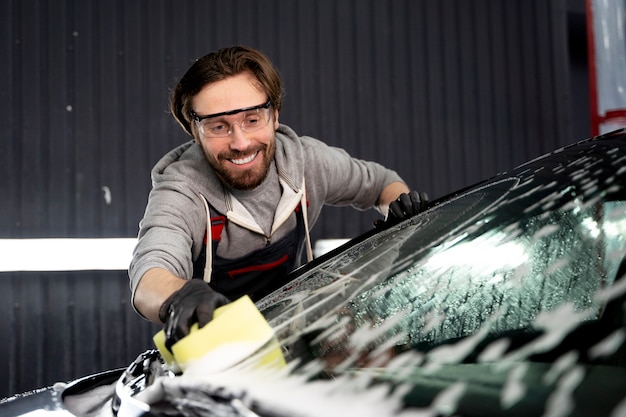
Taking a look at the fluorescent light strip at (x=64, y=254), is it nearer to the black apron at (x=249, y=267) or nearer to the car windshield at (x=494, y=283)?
the black apron at (x=249, y=267)

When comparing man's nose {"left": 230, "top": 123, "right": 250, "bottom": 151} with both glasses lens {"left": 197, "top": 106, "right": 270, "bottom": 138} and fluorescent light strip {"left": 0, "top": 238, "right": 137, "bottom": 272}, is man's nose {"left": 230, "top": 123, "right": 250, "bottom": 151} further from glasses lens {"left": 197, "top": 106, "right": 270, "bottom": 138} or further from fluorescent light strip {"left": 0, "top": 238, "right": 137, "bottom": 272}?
fluorescent light strip {"left": 0, "top": 238, "right": 137, "bottom": 272}

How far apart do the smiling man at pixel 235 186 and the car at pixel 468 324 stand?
1.54ft

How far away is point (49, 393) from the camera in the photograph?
0.99 m

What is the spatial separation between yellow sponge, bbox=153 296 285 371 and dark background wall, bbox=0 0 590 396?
2.51m

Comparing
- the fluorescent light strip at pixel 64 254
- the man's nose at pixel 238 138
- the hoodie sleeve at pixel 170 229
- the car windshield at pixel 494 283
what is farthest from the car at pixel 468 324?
the fluorescent light strip at pixel 64 254

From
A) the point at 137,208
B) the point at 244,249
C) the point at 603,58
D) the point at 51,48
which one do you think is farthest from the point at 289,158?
the point at 603,58

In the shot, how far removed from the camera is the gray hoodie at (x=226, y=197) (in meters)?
1.26

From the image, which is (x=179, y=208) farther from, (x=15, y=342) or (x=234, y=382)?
(x=15, y=342)

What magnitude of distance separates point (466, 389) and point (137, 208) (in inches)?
107

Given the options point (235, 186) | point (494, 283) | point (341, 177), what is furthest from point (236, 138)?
point (494, 283)

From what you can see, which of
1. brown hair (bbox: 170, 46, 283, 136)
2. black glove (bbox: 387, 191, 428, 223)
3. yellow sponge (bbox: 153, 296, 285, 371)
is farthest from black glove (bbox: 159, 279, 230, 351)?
brown hair (bbox: 170, 46, 283, 136)

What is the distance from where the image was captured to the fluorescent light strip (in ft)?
9.48

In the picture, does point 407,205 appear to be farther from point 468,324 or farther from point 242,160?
point 468,324

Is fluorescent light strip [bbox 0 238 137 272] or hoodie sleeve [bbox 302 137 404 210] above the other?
hoodie sleeve [bbox 302 137 404 210]
